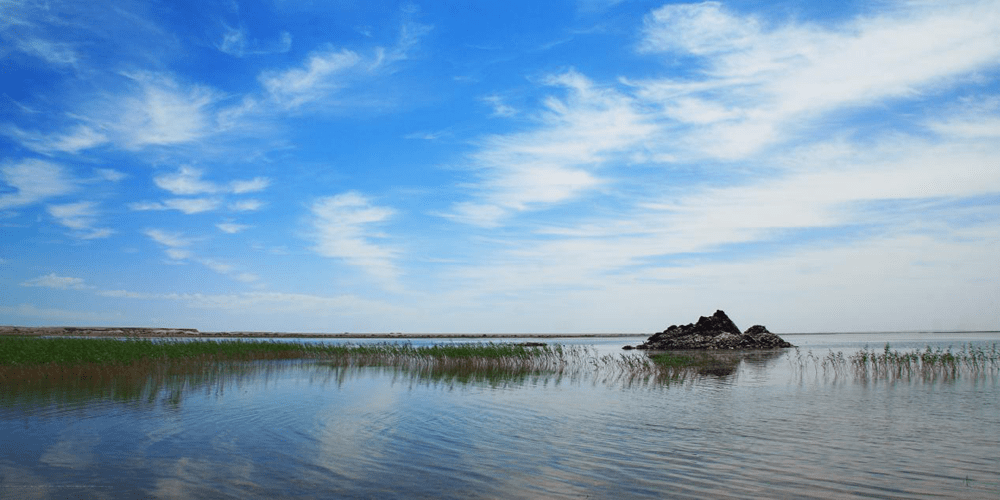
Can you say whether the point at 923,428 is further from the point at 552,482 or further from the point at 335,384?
the point at 335,384

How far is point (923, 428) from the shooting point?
15.0m

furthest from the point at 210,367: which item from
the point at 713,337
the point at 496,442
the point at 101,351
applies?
the point at 713,337

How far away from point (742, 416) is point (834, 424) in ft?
8.01

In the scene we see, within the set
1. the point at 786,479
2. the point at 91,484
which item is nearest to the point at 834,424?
the point at 786,479

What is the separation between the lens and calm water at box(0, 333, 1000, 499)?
9789 mm

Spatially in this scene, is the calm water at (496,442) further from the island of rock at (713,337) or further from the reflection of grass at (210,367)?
the island of rock at (713,337)

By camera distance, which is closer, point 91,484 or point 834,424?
point 91,484

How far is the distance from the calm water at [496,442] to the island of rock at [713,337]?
4762 centimetres

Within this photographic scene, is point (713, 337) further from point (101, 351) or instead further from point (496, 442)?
point (496, 442)

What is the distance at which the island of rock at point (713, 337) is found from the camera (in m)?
71.4

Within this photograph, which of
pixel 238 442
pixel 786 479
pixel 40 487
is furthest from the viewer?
pixel 238 442

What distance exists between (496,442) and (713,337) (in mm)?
64569

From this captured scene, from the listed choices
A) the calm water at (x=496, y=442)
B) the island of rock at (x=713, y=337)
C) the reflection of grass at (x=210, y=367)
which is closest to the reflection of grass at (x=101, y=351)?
the reflection of grass at (x=210, y=367)

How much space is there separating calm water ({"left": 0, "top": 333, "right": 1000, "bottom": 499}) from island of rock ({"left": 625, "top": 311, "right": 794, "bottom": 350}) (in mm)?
47615
